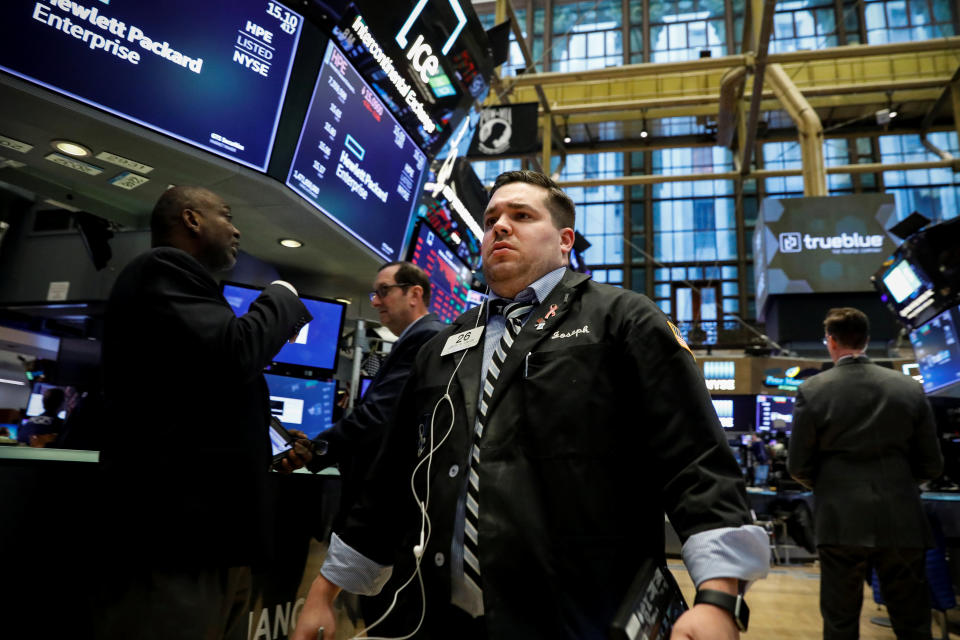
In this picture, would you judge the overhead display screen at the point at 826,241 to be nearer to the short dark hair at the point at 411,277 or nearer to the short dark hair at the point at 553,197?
the short dark hair at the point at 411,277

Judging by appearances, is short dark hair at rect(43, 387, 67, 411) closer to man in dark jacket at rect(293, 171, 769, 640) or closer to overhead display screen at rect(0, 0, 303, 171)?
overhead display screen at rect(0, 0, 303, 171)

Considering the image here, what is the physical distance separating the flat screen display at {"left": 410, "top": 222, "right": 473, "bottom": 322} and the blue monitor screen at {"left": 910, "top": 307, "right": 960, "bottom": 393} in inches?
178

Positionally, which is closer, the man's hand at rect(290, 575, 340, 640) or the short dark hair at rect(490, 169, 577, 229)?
the man's hand at rect(290, 575, 340, 640)

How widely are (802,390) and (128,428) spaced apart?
3.56 metres

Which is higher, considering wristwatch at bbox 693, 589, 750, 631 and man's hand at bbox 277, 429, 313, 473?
man's hand at bbox 277, 429, 313, 473

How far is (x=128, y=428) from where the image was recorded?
172 centimetres

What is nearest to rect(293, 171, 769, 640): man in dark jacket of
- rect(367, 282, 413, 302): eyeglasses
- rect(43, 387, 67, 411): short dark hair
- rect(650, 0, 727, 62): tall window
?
rect(367, 282, 413, 302): eyeglasses

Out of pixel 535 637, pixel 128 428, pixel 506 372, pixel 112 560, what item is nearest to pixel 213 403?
pixel 128 428

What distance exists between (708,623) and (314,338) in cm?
306

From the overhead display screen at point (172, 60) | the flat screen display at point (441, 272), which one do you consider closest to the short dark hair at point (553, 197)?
the overhead display screen at point (172, 60)

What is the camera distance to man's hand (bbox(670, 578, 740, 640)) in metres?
1.07

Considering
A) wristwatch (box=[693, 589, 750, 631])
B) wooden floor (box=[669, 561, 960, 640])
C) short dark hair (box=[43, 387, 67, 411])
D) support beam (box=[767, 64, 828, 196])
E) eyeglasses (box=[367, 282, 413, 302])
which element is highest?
support beam (box=[767, 64, 828, 196])

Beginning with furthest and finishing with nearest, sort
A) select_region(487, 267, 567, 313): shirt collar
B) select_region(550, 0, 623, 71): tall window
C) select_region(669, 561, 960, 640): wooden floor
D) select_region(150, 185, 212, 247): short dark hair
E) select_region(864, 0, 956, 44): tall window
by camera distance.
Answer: select_region(550, 0, 623, 71): tall window, select_region(864, 0, 956, 44): tall window, select_region(669, 561, 960, 640): wooden floor, select_region(150, 185, 212, 247): short dark hair, select_region(487, 267, 567, 313): shirt collar

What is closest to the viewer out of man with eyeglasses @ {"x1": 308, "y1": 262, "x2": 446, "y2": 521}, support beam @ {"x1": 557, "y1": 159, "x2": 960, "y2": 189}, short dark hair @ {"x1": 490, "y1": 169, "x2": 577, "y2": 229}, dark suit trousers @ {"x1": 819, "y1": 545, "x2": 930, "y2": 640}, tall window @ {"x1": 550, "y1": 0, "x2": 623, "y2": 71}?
short dark hair @ {"x1": 490, "y1": 169, "x2": 577, "y2": 229}
